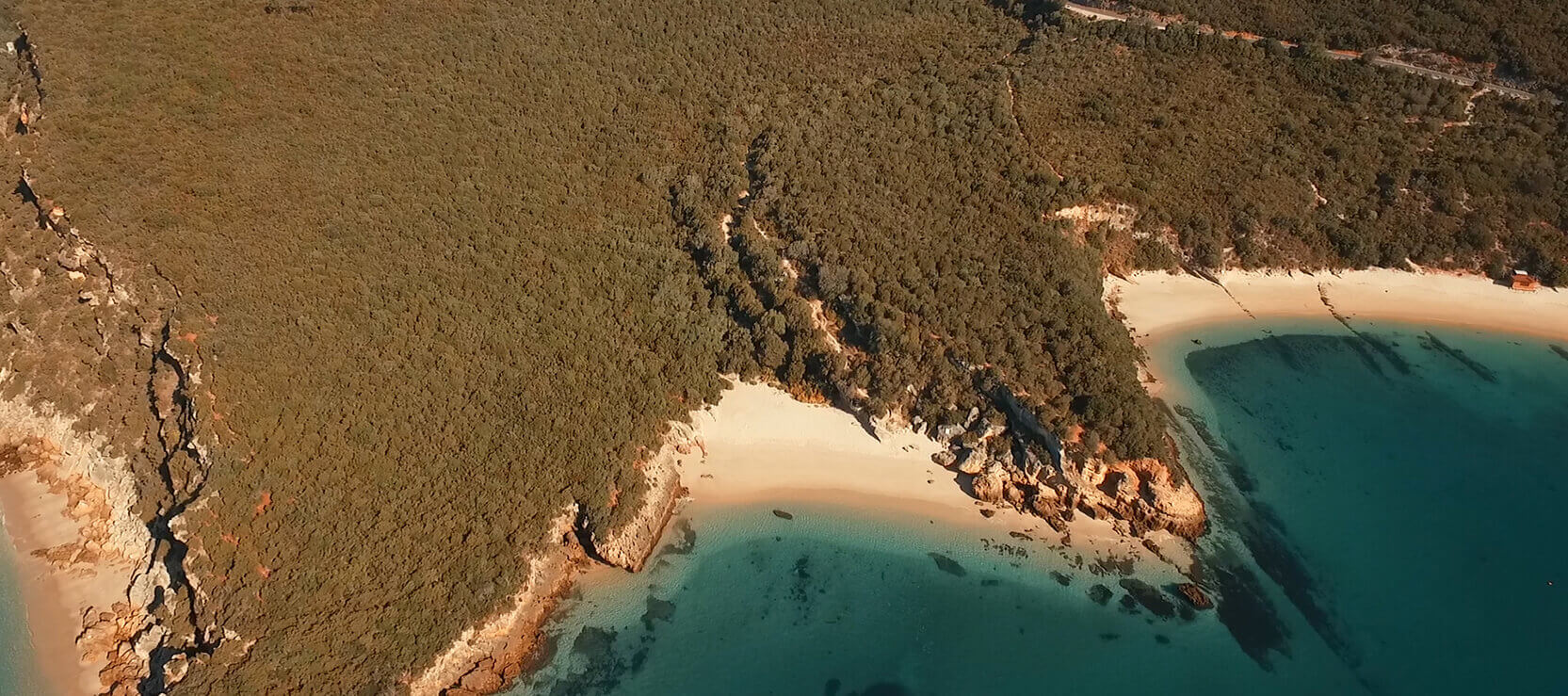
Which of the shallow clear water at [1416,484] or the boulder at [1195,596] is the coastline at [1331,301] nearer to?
the shallow clear water at [1416,484]

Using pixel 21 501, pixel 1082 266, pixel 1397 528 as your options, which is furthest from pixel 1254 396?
pixel 21 501

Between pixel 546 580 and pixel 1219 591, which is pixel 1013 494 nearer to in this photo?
pixel 1219 591

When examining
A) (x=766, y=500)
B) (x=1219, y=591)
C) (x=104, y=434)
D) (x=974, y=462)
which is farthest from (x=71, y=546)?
(x=1219, y=591)

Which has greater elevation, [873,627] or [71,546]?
[873,627]

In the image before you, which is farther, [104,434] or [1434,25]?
[1434,25]

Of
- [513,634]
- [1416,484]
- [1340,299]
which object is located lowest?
[513,634]

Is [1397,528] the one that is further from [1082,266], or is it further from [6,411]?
[6,411]
